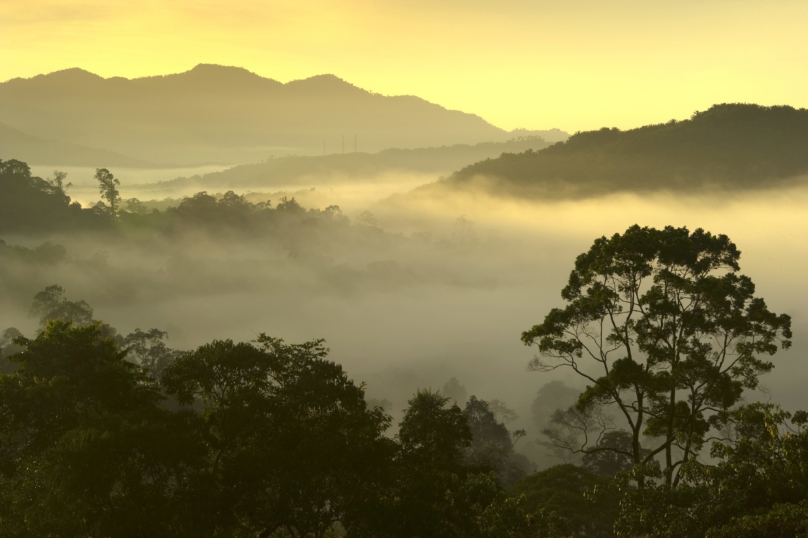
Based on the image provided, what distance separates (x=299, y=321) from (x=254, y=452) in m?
184

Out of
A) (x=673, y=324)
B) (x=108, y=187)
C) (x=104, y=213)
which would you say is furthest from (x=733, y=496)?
(x=104, y=213)

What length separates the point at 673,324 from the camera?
23.1 m

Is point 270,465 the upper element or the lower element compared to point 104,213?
lower

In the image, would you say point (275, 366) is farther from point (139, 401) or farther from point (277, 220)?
point (277, 220)

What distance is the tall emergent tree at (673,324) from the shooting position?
74.0 ft

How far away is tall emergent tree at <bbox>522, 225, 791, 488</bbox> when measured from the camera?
2255cm

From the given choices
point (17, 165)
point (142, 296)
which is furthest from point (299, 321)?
point (17, 165)

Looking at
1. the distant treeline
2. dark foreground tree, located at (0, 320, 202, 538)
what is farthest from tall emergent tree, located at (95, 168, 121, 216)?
dark foreground tree, located at (0, 320, 202, 538)

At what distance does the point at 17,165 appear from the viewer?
125500 mm

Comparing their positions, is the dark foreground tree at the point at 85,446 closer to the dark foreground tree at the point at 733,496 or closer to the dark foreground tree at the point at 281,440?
the dark foreground tree at the point at 281,440

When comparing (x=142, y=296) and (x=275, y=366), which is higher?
(x=275, y=366)

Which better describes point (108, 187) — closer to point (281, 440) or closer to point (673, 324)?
point (281, 440)

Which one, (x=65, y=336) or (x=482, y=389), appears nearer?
(x=65, y=336)

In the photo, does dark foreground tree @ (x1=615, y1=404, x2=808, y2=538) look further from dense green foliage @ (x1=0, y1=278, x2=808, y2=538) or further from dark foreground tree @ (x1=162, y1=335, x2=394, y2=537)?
dark foreground tree @ (x1=162, y1=335, x2=394, y2=537)
